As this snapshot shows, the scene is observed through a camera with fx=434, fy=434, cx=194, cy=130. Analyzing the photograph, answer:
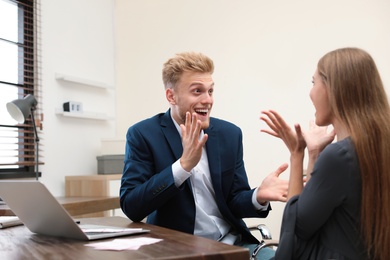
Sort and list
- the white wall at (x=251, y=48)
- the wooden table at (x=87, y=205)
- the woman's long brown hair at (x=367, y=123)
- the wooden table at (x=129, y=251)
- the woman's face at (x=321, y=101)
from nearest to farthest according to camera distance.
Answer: the wooden table at (x=129, y=251) → the woman's long brown hair at (x=367, y=123) → the woman's face at (x=321, y=101) → the wooden table at (x=87, y=205) → the white wall at (x=251, y=48)

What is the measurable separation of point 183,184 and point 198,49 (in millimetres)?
2462

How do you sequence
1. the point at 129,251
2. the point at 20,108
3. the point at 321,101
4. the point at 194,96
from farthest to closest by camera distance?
1. the point at 20,108
2. the point at 194,96
3. the point at 321,101
4. the point at 129,251

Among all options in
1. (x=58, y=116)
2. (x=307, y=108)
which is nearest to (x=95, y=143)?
(x=58, y=116)

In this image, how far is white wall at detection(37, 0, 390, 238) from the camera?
3.42 m

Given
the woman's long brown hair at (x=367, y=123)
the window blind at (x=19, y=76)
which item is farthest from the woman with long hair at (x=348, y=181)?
the window blind at (x=19, y=76)

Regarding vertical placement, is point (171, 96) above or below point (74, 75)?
below

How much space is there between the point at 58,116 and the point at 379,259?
3156 mm

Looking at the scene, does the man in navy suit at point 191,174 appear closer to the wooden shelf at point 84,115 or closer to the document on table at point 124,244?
the document on table at point 124,244

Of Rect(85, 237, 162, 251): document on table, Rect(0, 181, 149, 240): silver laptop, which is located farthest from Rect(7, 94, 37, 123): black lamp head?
Rect(85, 237, 162, 251): document on table

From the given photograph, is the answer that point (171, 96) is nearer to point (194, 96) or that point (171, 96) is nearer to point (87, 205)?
point (194, 96)

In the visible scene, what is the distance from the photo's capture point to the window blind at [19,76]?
11.2 feet

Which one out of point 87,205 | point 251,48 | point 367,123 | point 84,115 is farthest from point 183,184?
point 84,115

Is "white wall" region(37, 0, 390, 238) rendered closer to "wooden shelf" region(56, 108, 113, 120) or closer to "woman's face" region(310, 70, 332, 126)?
"wooden shelf" region(56, 108, 113, 120)

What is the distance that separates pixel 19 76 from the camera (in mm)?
3582
